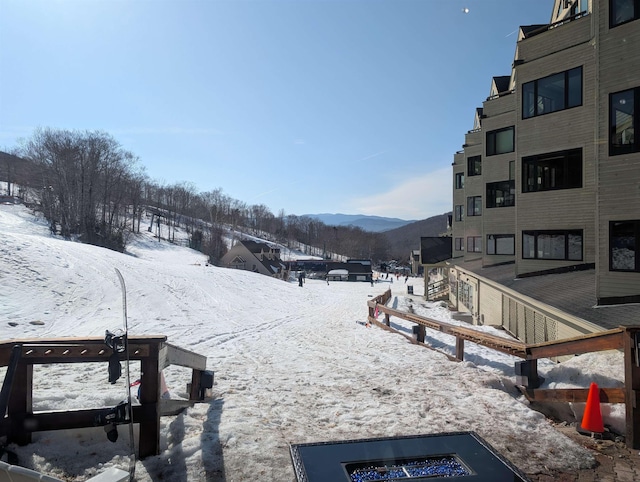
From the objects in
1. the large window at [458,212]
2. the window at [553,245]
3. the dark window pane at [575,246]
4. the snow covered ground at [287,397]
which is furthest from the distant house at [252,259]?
the dark window pane at [575,246]

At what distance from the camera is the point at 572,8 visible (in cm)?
1653

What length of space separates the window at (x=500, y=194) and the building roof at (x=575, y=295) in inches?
266

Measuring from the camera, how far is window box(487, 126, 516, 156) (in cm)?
2227

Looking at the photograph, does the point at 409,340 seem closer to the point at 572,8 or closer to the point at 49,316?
the point at 49,316

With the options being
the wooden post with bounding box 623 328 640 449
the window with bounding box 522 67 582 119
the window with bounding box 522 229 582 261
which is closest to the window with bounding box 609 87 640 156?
the window with bounding box 522 67 582 119

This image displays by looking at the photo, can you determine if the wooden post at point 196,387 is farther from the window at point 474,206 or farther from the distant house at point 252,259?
the distant house at point 252,259

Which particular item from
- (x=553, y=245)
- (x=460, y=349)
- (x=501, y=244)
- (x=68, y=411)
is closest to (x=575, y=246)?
Result: (x=553, y=245)

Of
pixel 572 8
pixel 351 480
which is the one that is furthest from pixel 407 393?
pixel 572 8

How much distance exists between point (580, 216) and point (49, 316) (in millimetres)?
18632

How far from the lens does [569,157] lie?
1429 centimetres

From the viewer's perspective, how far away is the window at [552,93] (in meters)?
13.9

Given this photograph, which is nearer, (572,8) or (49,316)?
(49,316)

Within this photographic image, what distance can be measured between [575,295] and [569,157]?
6048 millimetres

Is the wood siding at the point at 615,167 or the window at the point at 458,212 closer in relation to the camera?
the wood siding at the point at 615,167
